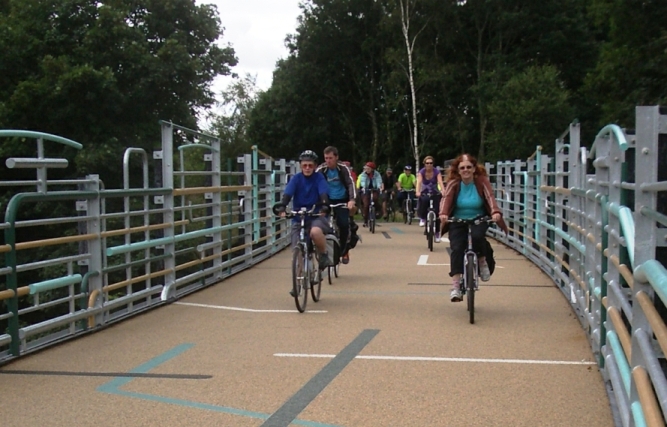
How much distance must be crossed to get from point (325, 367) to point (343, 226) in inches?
259

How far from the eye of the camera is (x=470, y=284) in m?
9.43

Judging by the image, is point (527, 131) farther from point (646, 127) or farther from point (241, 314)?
point (646, 127)

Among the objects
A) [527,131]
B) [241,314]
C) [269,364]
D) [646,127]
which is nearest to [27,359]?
[269,364]

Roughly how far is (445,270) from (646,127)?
32.4ft

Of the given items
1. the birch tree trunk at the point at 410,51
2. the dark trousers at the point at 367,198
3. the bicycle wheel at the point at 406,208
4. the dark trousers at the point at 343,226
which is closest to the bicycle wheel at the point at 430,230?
the dark trousers at the point at 343,226

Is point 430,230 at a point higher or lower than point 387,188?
lower

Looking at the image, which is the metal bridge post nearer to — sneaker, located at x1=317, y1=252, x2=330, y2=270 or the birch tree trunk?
sneaker, located at x1=317, y1=252, x2=330, y2=270

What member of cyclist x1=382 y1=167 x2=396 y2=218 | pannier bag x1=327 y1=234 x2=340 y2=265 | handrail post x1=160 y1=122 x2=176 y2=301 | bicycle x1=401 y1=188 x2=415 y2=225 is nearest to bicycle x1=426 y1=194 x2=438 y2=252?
pannier bag x1=327 y1=234 x2=340 y2=265

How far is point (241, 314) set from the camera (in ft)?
33.3

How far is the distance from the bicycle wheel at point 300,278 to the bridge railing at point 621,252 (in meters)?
2.94

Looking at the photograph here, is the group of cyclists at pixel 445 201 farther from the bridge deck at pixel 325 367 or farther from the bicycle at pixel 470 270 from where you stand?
the bridge deck at pixel 325 367

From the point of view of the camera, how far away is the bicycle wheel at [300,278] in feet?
32.8

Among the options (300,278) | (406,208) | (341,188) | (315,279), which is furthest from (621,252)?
(406,208)

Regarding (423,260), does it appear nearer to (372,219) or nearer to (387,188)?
(372,219)
